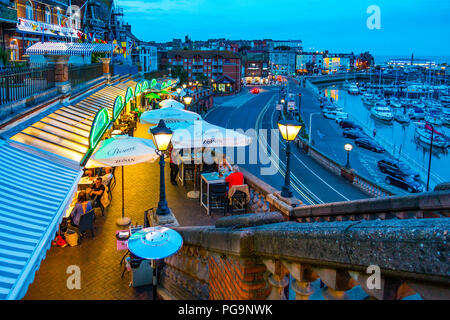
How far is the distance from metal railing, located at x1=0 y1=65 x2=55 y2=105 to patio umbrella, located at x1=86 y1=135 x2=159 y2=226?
2538 millimetres

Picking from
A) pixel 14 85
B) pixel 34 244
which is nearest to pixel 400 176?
pixel 14 85

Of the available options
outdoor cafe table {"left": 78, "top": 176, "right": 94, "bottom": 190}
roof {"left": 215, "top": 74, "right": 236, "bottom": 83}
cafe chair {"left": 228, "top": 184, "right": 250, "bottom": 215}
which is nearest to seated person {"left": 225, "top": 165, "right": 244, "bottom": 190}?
cafe chair {"left": 228, "top": 184, "right": 250, "bottom": 215}

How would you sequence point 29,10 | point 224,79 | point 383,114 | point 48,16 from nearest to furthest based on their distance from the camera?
point 29,10, point 48,16, point 383,114, point 224,79

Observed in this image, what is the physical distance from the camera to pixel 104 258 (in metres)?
9.30

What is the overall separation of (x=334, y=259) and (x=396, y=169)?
40.1 m

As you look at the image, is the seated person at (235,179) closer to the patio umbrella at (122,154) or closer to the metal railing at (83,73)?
the patio umbrella at (122,154)

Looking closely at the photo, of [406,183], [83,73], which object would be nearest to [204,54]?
[406,183]

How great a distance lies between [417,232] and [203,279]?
4.13 m

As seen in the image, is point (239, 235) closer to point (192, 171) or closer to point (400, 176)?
point (192, 171)

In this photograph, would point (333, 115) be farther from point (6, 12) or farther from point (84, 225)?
point (84, 225)

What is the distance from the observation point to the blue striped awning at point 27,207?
4605 millimetres

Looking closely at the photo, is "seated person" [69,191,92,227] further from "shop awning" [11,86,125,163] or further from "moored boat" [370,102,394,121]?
"moored boat" [370,102,394,121]

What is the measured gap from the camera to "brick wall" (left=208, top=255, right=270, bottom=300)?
380cm
